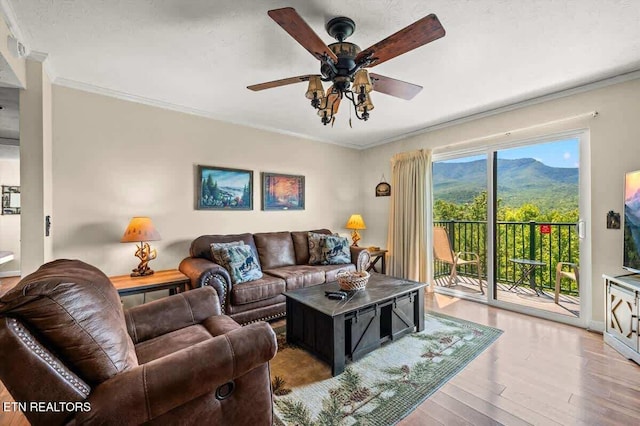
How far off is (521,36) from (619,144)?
5.45 feet

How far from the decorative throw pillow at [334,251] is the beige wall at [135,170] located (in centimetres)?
82

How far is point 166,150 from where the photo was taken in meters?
3.25

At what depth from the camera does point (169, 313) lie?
5.99ft

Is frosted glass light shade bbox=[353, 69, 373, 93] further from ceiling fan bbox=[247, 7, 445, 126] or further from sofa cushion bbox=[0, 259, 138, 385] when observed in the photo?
sofa cushion bbox=[0, 259, 138, 385]

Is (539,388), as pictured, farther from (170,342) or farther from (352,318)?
(170,342)

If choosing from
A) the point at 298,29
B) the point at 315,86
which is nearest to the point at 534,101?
the point at 315,86

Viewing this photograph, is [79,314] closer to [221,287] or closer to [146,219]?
[221,287]

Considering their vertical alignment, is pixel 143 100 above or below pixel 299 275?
above

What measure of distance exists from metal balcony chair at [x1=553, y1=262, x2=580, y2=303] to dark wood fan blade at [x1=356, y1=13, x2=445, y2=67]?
3138 millimetres

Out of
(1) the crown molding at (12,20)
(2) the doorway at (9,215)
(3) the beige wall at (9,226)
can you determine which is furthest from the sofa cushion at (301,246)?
(3) the beige wall at (9,226)

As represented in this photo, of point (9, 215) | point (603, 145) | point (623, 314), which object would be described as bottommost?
point (623, 314)

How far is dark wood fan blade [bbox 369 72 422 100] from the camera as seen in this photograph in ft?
6.64

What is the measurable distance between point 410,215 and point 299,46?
9.96 ft

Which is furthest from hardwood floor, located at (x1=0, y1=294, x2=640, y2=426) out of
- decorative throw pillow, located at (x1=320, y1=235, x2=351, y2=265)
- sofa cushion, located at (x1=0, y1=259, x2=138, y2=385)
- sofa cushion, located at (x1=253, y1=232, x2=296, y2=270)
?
sofa cushion, located at (x1=253, y1=232, x2=296, y2=270)
